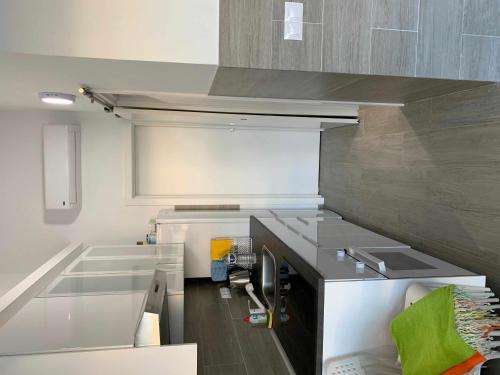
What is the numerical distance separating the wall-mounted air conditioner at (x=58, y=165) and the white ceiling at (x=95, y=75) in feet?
2.80

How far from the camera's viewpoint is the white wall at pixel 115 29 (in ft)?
3.49

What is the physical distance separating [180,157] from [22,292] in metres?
1.78

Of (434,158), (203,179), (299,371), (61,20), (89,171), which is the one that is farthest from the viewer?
(203,179)

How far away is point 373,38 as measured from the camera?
127 cm

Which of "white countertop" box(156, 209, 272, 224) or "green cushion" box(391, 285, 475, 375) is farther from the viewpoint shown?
"white countertop" box(156, 209, 272, 224)

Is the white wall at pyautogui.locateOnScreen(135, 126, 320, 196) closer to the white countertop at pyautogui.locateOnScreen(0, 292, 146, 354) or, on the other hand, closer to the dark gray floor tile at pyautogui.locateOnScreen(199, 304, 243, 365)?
the dark gray floor tile at pyautogui.locateOnScreen(199, 304, 243, 365)

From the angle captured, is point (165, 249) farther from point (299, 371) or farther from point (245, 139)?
point (245, 139)

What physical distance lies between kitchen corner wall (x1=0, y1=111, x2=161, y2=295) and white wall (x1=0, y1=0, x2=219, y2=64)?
1.73 m

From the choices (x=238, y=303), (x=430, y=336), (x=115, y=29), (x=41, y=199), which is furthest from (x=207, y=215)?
(x=430, y=336)

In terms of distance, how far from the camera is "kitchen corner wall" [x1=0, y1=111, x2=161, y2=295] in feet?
8.93

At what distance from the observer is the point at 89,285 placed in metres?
1.52

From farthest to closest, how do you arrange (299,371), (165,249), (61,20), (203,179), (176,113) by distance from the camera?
(203,179)
(176,113)
(165,249)
(299,371)
(61,20)

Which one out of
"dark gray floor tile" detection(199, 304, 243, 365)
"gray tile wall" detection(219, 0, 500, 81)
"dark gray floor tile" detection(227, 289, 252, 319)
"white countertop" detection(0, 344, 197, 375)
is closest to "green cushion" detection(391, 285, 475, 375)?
"white countertop" detection(0, 344, 197, 375)

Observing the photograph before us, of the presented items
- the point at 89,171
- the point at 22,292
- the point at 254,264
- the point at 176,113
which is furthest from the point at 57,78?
the point at 254,264
